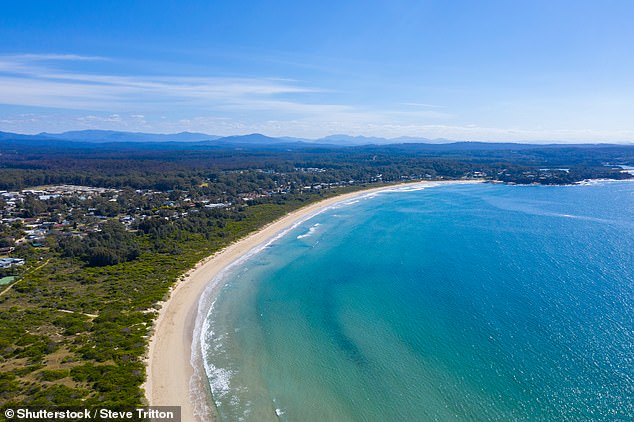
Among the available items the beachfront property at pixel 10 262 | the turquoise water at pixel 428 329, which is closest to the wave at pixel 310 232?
the turquoise water at pixel 428 329

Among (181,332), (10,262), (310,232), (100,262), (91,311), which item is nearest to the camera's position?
(181,332)

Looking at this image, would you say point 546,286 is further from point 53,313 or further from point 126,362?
point 53,313

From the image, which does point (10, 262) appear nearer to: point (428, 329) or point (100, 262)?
point (100, 262)

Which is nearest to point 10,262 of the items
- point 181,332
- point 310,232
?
point 181,332

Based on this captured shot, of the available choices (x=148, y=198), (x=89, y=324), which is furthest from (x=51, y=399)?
(x=148, y=198)

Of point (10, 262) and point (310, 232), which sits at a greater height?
point (10, 262)

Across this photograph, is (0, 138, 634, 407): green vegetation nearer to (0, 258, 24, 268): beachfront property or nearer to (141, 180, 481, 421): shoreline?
(0, 258, 24, 268): beachfront property

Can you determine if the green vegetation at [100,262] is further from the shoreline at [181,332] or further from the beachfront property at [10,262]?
the shoreline at [181,332]
